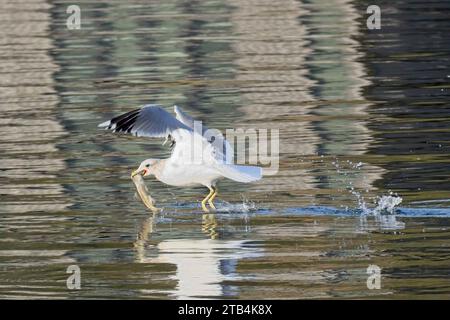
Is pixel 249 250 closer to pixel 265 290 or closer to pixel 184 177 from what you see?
pixel 265 290

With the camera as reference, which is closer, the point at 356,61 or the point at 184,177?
the point at 184,177

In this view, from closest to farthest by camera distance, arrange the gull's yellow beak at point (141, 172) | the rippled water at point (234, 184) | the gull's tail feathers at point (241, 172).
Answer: the rippled water at point (234, 184), the gull's tail feathers at point (241, 172), the gull's yellow beak at point (141, 172)

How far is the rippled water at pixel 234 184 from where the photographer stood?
36.2 ft

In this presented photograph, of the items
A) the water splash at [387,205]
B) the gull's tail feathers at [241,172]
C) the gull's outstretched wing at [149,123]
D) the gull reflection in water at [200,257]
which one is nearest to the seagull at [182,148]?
the gull's outstretched wing at [149,123]

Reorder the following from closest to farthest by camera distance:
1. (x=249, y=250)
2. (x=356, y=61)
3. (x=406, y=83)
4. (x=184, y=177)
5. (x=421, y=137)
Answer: (x=249, y=250)
(x=184, y=177)
(x=421, y=137)
(x=406, y=83)
(x=356, y=61)

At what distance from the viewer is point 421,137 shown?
16.3 metres

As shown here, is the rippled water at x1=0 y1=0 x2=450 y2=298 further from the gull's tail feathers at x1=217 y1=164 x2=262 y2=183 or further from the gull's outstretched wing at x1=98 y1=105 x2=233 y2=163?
the gull's outstretched wing at x1=98 y1=105 x2=233 y2=163

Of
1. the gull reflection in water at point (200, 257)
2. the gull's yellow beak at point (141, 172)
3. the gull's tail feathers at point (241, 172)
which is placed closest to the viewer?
the gull reflection in water at point (200, 257)

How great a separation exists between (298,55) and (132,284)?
1364 centimetres

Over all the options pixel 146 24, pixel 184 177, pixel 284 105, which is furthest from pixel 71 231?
pixel 146 24

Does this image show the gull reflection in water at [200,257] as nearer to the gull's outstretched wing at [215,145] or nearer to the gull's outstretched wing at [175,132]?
the gull's outstretched wing at [215,145]

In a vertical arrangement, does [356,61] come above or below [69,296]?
above

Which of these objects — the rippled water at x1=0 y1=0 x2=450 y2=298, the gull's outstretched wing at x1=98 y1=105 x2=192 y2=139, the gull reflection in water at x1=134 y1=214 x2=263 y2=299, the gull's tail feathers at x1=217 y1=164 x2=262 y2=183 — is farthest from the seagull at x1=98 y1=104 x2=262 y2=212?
the gull reflection in water at x1=134 y1=214 x2=263 y2=299

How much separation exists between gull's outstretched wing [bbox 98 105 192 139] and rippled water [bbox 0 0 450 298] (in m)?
0.67
